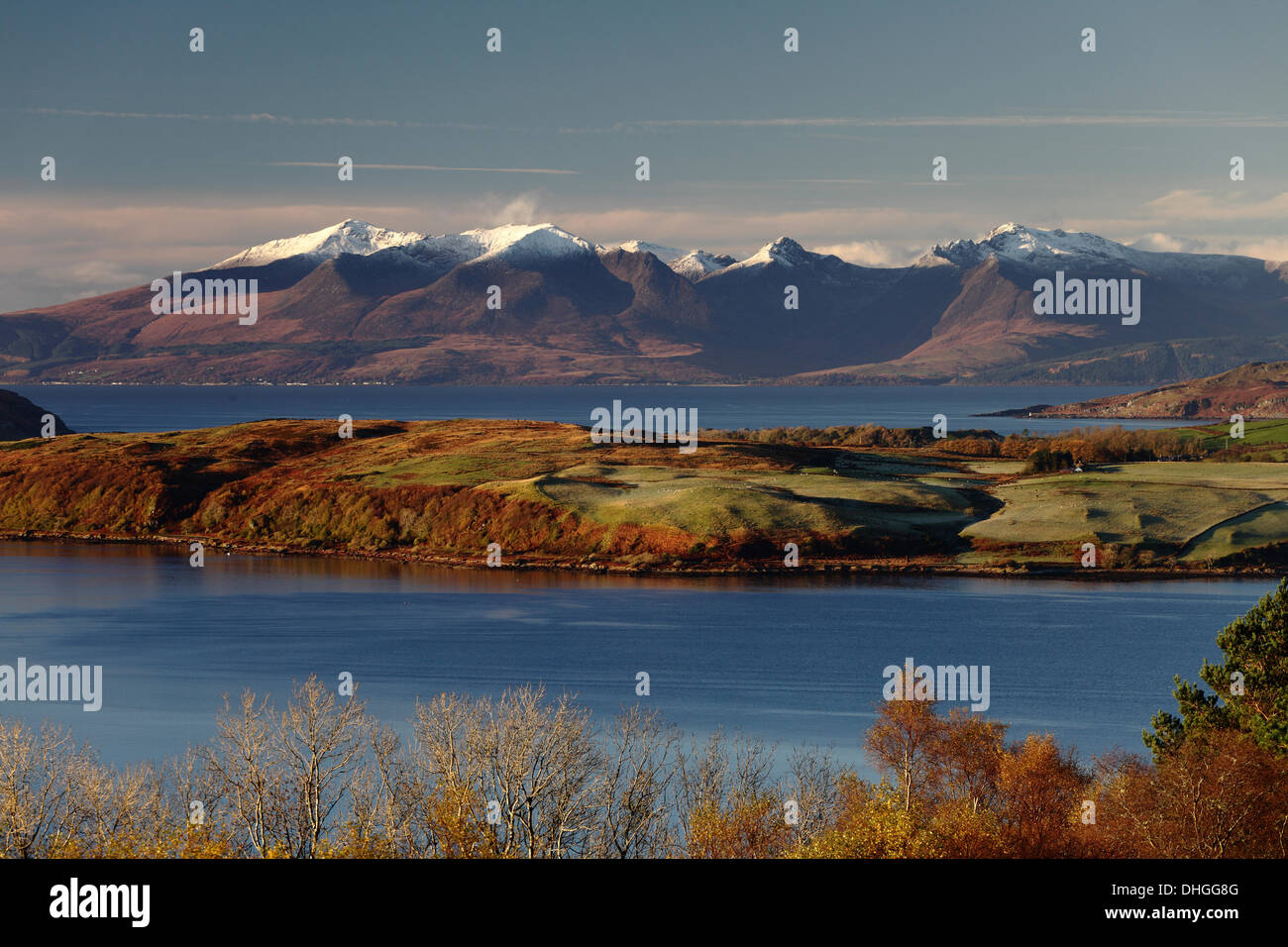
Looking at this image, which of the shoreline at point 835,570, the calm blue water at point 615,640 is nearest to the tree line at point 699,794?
the calm blue water at point 615,640

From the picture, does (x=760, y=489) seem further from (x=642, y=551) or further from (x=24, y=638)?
(x=24, y=638)

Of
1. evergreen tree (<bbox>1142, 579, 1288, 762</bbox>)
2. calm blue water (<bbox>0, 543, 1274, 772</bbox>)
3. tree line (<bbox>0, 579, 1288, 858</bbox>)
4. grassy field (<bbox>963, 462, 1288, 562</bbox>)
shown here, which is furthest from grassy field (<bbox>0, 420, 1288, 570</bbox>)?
evergreen tree (<bbox>1142, 579, 1288, 762</bbox>)

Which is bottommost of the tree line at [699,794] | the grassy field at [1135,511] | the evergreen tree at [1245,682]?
the tree line at [699,794]

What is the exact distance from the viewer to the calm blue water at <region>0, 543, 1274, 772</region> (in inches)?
2685

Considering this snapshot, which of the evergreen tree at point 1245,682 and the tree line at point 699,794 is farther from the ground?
the evergreen tree at point 1245,682

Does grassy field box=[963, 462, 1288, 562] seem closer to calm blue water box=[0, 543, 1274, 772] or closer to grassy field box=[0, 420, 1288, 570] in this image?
grassy field box=[0, 420, 1288, 570]

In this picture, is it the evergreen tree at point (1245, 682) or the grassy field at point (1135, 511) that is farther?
the grassy field at point (1135, 511)

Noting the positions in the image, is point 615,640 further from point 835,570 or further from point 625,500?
point 625,500

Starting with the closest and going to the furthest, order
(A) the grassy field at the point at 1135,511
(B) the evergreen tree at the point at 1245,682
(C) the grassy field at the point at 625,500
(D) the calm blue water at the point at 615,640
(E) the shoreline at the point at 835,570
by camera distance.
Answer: (B) the evergreen tree at the point at 1245,682 < (D) the calm blue water at the point at 615,640 < (E) the shoreline at the point at 835,570 < (A) the grassy field at the point at 1135,511 < (C) the grassy field at the point at 625,500

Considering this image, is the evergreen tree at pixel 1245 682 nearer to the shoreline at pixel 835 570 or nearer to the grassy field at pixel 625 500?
the shoreline at pixel 835 570

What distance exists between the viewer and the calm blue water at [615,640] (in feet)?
224

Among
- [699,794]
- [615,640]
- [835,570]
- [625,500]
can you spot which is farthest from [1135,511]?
[699,794]

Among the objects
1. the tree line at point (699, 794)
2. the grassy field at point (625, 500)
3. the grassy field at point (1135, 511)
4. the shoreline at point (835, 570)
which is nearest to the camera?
the tree line at point (699, 794)

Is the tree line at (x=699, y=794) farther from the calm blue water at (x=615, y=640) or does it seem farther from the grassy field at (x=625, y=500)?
the grassy field at (x=625, y=500)
